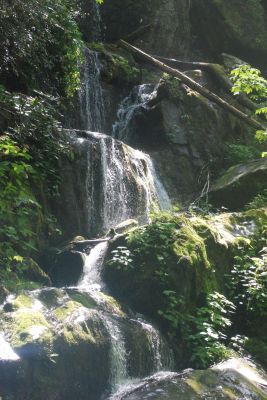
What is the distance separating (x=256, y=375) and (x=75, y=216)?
169 inches

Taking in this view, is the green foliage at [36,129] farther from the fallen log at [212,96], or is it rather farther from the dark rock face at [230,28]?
the dark rock face at [230,28]

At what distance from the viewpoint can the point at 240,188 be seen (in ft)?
35.9

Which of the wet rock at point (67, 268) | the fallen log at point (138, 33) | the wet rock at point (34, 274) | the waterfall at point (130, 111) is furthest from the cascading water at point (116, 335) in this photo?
the fallen log at point (138, 33)

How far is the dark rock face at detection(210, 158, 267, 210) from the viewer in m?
10.9

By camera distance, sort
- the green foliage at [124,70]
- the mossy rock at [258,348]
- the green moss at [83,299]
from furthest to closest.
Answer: the green foliage at [124,70], the mossy rock at [258,348], the green moss at [83,299]

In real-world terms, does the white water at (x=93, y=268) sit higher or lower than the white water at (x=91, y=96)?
lower

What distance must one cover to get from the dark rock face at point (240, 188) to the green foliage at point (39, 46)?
4193mm

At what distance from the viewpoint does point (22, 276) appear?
6.36m

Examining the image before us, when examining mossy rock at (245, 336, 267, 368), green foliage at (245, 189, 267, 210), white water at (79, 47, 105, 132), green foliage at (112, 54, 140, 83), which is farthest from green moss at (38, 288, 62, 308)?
green foliage at (112, 54, 140, 83)

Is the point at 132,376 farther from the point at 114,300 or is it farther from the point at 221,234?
the point at 221,234

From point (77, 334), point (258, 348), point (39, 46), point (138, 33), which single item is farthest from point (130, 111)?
point (77, 334)

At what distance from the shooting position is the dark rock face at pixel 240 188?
10867 millimetres

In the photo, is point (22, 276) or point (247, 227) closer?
point (22, 276)

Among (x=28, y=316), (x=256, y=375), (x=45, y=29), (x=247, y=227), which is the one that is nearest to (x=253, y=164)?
(x=247, y=227)
